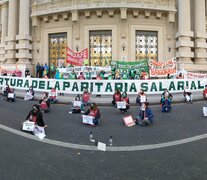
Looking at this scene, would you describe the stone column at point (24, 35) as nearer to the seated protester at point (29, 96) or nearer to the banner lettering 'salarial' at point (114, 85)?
the banner lettering 'salarial' at point (114, 85)

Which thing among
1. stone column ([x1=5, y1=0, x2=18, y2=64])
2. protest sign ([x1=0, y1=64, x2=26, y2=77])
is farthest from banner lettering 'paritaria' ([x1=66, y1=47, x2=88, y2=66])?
stone column ([x1=5, y1=0, x2=18, y2=64])

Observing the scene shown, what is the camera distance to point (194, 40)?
80.0 ft

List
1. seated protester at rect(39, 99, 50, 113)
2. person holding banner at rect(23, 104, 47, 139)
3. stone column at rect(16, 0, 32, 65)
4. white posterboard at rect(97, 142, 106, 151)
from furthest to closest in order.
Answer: stone column at rect(16, 0, 32, 65), seated protester at rect(39, 99, 50, 113), person holding banner at rect(23, 104, 47, 139), white posterboard at rect(97, 142, 106, 151)

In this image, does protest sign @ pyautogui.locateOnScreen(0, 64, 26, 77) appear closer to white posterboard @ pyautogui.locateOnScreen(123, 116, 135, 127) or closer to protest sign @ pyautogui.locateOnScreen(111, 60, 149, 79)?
protest sign @ pyautogui.locateOnScreen(111, 60, 149, 79)

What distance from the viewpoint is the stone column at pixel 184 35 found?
22.9m

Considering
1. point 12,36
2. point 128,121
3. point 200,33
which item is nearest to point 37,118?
point 128,121

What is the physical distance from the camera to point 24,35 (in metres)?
25.3

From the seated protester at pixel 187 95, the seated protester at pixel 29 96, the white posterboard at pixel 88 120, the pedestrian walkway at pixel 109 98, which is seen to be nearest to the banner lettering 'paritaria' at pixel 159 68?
the pedestrian walkway at pixel 109 98

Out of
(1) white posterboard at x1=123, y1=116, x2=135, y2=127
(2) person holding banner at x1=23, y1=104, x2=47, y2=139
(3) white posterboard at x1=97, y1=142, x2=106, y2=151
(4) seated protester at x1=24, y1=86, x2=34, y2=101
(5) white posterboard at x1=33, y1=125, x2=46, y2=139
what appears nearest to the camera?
(3) white posterboard at x1=97, y1=142, x2=106, y2=151

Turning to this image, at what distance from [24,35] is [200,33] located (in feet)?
64.0

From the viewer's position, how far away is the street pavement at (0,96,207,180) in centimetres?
522

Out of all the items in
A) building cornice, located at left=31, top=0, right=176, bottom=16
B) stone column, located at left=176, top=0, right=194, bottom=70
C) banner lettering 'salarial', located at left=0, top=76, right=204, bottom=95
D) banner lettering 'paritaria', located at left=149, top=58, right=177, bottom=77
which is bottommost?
banner lettering 'salarial', located at left=0, top=76, right=204, bottom=95

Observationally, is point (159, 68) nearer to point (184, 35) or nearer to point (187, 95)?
point (187, 95)

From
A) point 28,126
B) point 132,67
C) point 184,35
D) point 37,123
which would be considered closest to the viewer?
point 28,126
